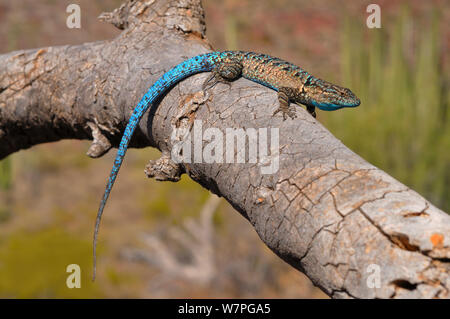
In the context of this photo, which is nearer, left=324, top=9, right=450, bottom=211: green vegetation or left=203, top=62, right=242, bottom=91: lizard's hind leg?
left=203, top=62, right=242, bottom=91: lizard's hind leg

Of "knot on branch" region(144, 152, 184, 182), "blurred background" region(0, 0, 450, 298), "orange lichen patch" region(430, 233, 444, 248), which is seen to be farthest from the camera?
"blurred background" region(0, 0, 450, 298)

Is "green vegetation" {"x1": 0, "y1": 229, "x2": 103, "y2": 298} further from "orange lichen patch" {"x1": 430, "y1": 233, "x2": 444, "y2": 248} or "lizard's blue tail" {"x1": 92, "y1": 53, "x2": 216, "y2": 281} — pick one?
"orange lichen patch" {"x1": 430, "y1": 233, "x2": 444, "y2": 248}

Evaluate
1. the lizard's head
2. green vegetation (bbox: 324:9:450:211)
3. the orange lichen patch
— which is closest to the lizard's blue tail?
the lizard's head

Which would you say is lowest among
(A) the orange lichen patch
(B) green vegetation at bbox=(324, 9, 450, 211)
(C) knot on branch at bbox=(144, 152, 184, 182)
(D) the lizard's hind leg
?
(B) green vegetation at bbox=(324, 9, 450, 211)

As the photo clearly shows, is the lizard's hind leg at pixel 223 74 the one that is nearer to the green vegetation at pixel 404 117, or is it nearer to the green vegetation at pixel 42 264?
the green vegetation at pixel 404 117

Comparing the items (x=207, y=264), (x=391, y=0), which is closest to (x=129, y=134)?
(x=207, y=264)

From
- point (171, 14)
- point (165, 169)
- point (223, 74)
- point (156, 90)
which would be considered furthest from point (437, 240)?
point (171, 14)
